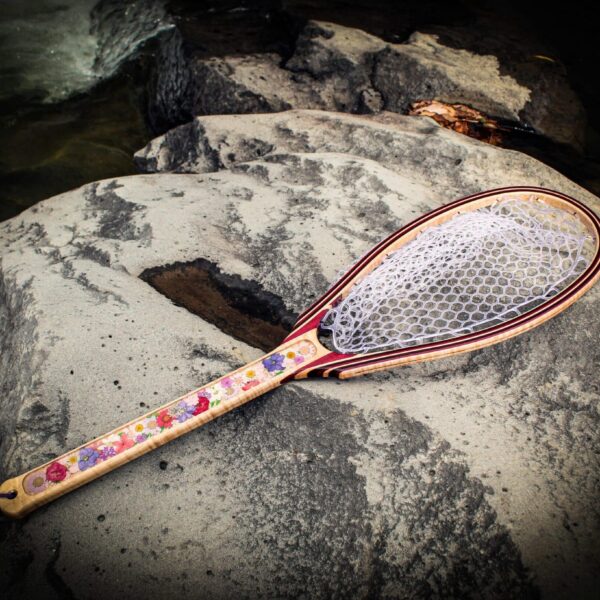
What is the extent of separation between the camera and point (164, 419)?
164cm

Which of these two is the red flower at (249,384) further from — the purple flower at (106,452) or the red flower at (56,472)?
the red flower at (56,472)

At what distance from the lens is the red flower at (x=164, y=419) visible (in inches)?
64.1

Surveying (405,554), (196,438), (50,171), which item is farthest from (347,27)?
(405,554)

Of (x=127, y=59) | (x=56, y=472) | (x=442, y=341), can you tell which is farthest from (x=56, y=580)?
(x=127, y=59)

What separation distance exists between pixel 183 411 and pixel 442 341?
0.84 m

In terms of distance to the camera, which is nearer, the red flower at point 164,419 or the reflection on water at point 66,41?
the red flower at point 164,419

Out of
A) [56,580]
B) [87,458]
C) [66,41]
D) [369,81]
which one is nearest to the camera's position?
[56,580]

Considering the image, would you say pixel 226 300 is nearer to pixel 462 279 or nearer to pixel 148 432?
pixel 148 432

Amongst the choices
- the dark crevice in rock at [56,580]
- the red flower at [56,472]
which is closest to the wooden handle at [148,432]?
the red flower at [56,472]

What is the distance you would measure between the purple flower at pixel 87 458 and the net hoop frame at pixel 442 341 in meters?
0.64

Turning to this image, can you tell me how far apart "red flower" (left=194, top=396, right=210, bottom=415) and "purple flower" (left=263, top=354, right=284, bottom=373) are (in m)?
0.22

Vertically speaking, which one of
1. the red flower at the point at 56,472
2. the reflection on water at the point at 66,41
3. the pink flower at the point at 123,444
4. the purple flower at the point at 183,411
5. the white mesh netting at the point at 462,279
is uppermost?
the white mesh netting at the point at 462,279

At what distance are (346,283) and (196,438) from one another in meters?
0.75

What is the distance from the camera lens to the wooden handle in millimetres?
1521
